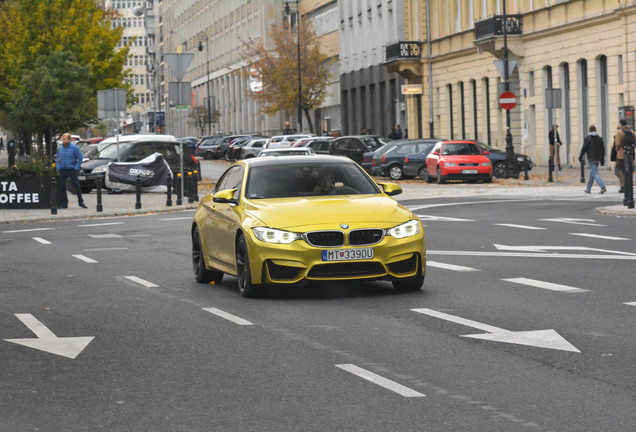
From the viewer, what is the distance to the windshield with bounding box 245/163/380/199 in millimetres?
14133

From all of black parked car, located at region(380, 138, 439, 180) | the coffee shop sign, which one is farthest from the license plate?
black parked car, located at region(380, 138, 439, 180)

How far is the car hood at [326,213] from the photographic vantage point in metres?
13.0

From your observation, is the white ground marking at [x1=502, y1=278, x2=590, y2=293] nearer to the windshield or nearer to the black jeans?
the windshield

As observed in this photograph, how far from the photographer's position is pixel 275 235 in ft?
42.5

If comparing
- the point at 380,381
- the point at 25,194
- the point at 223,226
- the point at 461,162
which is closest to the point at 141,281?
the point at 223,226

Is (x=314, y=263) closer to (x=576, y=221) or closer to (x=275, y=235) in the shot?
(x=275, y=235)

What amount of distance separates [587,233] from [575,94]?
98.9ft

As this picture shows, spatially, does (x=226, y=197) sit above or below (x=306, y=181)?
below

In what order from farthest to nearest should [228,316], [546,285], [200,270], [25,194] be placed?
[25,194]
[200,270]
[546,285]
[228,316]

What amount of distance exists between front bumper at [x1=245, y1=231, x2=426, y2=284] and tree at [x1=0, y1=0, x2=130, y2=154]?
49715 millimetres

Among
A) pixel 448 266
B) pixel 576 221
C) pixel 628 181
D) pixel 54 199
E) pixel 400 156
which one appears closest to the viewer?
pixel 448 266

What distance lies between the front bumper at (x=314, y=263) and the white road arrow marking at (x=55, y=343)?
240cm

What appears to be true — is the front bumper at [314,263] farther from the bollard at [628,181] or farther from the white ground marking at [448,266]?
the bollard at [628,181]

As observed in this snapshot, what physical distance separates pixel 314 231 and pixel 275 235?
1.19 feet
